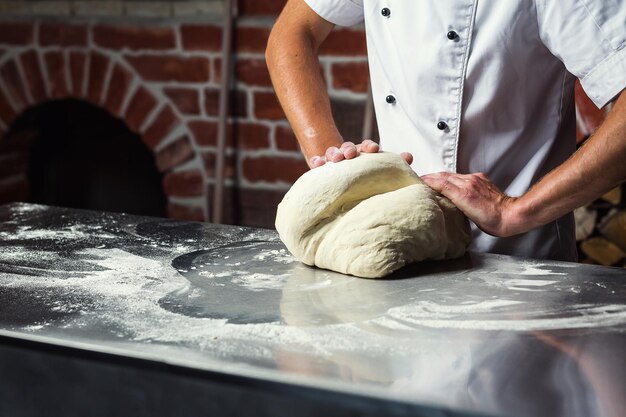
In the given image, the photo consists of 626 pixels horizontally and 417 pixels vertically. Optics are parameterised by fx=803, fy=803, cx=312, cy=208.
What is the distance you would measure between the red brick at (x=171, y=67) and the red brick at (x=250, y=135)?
0.57 feet

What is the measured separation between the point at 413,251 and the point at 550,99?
0.42 meters

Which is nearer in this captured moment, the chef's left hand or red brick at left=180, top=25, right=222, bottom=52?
the chef's left hand

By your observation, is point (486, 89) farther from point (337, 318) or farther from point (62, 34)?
point (62, 34)

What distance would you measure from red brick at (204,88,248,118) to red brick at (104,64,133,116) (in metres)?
0.26

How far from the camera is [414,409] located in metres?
0.63

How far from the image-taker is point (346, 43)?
2207 millimetres

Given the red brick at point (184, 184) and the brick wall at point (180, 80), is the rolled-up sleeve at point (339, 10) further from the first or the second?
→ the red brick at point (184, 184)

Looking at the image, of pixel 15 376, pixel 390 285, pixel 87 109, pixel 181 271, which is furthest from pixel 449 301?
pixel 87 109

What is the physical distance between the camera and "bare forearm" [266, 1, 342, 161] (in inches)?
52.9

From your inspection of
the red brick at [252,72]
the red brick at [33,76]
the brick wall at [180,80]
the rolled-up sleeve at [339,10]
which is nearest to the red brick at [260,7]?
the brick wall at [180,80]

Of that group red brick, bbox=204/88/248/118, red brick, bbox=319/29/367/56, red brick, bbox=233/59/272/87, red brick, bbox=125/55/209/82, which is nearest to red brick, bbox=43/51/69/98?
red brick, bbox=125/55/209/82

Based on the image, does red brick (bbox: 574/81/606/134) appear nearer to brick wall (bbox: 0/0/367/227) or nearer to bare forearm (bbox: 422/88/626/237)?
brick wall (bbox: 0/0/367/227)

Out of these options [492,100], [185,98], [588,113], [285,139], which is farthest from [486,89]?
[185,98]

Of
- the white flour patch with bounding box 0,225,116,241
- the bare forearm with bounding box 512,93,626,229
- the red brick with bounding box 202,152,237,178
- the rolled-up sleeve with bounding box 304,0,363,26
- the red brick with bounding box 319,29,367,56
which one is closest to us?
the bare forearm with bounding box 512,93,626,229
